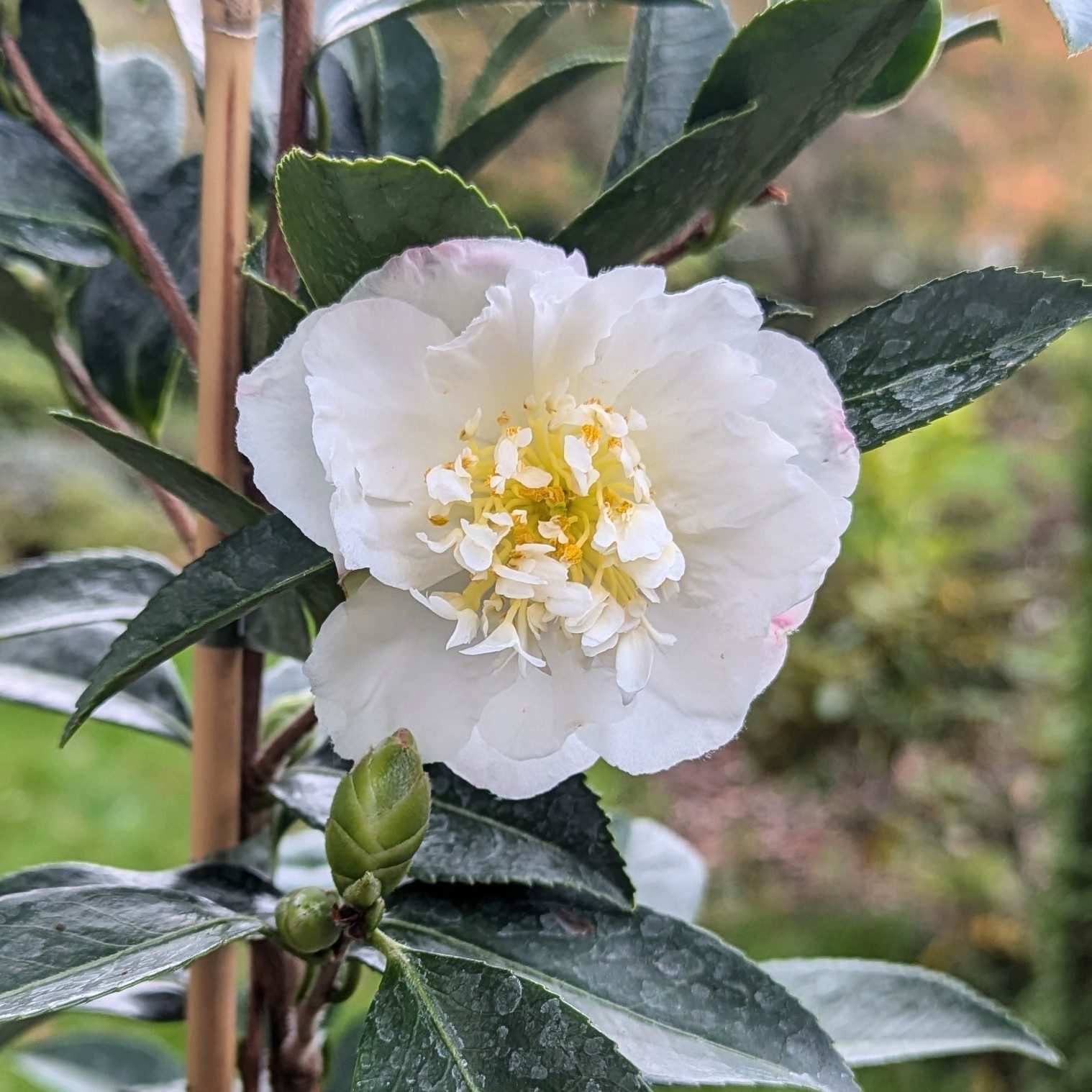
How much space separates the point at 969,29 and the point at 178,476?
0.41 metres

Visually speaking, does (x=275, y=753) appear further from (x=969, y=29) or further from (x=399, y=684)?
(x=969, y=29)

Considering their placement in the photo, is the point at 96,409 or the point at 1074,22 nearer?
the point at 1074,22

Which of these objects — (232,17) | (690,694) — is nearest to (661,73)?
(232,17)

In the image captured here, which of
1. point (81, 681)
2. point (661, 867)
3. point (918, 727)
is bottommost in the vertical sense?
point (918, 727)

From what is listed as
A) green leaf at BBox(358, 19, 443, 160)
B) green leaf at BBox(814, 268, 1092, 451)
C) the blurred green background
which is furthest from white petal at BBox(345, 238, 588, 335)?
the blurred green background

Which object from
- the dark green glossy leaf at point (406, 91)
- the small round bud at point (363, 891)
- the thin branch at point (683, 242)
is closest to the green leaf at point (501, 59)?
the dark green glossy leaf at point (406, 91)

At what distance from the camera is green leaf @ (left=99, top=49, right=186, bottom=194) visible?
57cm

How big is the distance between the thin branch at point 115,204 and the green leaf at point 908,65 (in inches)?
12.2

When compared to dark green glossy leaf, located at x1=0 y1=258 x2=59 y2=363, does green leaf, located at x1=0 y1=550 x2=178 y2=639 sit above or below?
below

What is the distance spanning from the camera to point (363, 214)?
1.14 feet

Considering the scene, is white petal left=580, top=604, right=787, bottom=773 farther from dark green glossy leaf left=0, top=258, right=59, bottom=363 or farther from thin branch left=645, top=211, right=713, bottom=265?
dark green glossy leaf left=0, top=258, right=59, bottom=363

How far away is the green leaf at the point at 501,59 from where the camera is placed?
0.54 m

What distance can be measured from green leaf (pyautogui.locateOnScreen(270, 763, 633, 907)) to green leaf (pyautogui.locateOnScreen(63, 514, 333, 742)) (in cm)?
12

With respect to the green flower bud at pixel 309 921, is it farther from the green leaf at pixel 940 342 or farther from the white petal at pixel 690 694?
the green leaf at pixel 940 342
